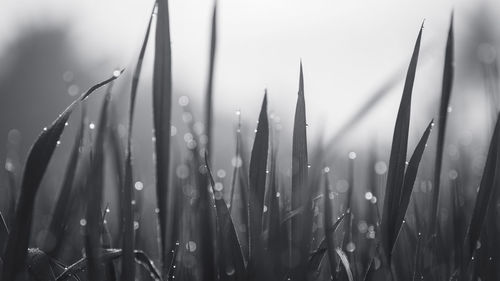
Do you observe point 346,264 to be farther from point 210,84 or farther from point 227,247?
point 210,84

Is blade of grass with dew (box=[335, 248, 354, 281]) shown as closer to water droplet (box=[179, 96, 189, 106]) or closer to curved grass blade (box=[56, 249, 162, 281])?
curved grass blade (box=[56, 249, 162, 281])

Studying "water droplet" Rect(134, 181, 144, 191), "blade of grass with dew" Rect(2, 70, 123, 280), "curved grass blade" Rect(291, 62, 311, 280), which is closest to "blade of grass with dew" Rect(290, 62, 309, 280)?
"curved grass blade" Rect(291, 62, 311, 280)

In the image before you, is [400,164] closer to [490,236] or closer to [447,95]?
[447,95]

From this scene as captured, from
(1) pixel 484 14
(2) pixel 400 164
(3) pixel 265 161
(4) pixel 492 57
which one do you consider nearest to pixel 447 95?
(2) pixel 400 164

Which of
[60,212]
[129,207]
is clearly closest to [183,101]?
[60,212]

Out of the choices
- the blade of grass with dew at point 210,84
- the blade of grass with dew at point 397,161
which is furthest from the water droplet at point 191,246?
the blade of grass with dew at point 397,161
